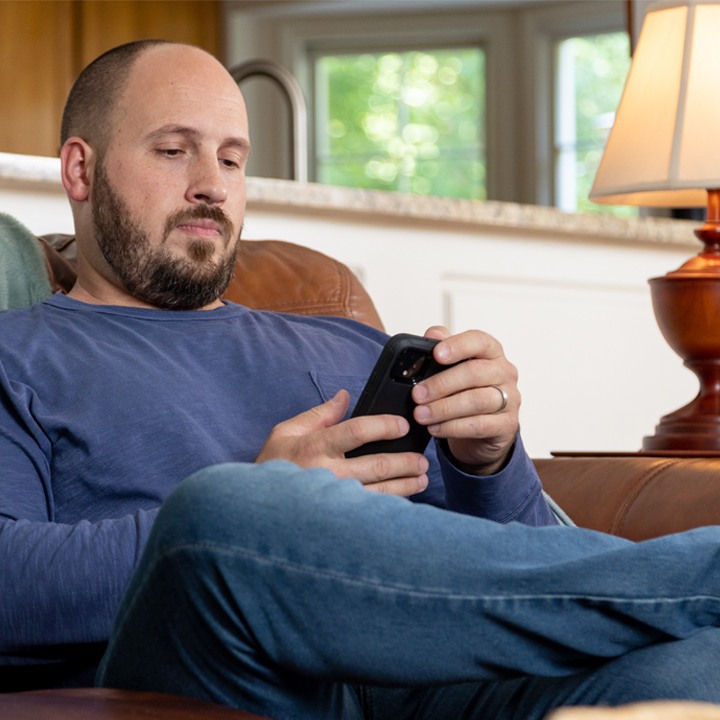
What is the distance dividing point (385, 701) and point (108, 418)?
15.3 inches

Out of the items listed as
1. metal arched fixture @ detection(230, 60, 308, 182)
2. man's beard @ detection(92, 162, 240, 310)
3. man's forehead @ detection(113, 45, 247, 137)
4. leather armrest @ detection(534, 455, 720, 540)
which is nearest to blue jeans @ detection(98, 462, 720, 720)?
leather armrest @ detection(534, 455, 720, 540)

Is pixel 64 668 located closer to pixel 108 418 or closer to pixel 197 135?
pixel 108 418

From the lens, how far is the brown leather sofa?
44.4 inches

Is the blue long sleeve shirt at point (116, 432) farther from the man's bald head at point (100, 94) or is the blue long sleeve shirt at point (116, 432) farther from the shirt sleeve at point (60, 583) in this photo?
the man's bald head at point (100, 94)

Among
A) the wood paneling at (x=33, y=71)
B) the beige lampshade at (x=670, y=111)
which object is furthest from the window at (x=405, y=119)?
the beige lampshade at (x=670, y=111)

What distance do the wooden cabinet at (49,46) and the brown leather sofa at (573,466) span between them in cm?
330

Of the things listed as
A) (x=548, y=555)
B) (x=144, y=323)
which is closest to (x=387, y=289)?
(x=144, y=323)

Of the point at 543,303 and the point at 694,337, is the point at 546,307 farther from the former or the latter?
the point at 694,337

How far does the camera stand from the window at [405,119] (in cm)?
523

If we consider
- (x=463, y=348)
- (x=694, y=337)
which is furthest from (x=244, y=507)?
(x=694, y=337)

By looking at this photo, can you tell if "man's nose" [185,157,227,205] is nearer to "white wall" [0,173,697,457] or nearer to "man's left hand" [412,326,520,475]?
"man's left hand" [412,326,520,475]

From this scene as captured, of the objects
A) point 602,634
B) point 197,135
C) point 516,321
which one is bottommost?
point 602,634

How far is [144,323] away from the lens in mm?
1134

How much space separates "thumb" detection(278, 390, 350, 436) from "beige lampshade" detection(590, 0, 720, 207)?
0.77 meters
